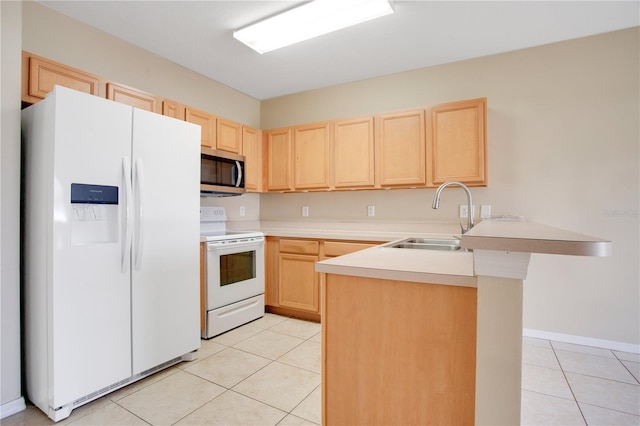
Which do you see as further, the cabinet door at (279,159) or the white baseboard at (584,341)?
the cabinet door at (279,159)

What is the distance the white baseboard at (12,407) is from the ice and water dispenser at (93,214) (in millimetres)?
929

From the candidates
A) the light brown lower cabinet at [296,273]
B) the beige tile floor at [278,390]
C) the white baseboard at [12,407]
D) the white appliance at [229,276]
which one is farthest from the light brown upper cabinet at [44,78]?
the light brown lower cabinet at [296,273]

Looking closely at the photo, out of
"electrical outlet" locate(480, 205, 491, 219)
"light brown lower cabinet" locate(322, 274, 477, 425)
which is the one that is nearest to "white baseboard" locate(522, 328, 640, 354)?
"electrical outlet" locate(480, 205, 491, 219)

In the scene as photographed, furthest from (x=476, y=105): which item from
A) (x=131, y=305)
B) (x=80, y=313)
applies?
(x=80, y=313)

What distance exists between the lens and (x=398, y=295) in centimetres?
110

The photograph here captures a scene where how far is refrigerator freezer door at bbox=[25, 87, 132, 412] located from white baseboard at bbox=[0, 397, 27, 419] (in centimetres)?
10

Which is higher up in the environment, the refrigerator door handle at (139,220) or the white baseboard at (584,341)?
the refrigerator door handle at (139,220)

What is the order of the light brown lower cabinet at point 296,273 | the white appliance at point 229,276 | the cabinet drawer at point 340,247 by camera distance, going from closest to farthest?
the white appliance at point 229,276 → the cabinet drawer at point 340,247 → the light brown lower cabinet at point 296,273

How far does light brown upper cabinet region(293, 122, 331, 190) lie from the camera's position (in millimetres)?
3420

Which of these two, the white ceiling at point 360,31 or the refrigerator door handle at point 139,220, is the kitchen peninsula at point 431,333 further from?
the white ceiling at point 360,31

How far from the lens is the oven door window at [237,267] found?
9.21 feet

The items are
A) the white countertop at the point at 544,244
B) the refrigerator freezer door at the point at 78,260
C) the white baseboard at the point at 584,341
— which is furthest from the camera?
the white baseboard at the point at 584,341

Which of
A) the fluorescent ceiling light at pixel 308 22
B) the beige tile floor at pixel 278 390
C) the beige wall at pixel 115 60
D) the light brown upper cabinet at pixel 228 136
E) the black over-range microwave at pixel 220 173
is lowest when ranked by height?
the beige tile floor at pixel 278 390

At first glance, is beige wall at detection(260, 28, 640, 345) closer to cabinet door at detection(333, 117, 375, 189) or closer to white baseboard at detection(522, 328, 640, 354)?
white baseboard at detection(522, 328, 640, 354)
